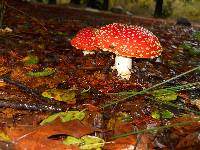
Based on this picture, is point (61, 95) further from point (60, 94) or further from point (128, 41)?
point (128, 41)

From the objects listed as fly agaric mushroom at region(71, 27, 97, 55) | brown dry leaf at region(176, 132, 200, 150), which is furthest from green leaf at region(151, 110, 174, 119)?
fly agaric mushroom at region(71, 27, 97, 55)

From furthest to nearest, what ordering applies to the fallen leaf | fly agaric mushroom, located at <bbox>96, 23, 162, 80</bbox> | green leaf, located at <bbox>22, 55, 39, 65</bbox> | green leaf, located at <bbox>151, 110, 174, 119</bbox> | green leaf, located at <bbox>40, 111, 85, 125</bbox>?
green leaf, located at <bbox>22, 55, 39, 65</bbox>
fly agaric mushroom, located at <bbox>96, 23, 162, 80</bbox>
the fallen leaf
green leaf, located at <bbox>151, 110, 174, 119</bbox>
green leaf, located at <bbox>40, 111, 85, 125</bbox>

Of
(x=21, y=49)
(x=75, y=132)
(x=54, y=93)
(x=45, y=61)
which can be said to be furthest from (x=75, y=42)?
(x=75, y=132)

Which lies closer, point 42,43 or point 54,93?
point 54,93

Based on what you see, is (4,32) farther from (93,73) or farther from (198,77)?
(198,77)

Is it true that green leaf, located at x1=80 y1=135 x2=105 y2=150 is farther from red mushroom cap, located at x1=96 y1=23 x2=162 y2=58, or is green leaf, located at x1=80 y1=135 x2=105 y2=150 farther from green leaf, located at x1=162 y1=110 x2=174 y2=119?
red mushroom cap, located at x1=96 y1=23 x2=162 y2=58

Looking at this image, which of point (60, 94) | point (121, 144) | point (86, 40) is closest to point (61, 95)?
point (60, 94)

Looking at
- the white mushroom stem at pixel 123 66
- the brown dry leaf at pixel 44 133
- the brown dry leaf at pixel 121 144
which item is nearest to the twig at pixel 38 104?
the brown dry leaf at pixel 44 133

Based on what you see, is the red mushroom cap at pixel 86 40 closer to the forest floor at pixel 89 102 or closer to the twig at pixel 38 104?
the forest floor at pixel 89 102
